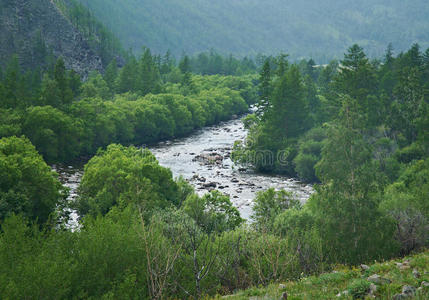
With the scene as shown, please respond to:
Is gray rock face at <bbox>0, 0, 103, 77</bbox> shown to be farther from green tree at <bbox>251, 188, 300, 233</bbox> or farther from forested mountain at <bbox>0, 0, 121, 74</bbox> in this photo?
green tree at <bbox>251, 188, 300, 233</bbox>

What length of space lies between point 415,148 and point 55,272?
6619cm

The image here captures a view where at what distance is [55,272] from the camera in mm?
25312

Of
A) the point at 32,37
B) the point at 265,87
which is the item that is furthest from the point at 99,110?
the point at 32,37

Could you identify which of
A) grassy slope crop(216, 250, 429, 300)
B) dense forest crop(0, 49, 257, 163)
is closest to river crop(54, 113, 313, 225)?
dense forest crop(0, 49, 257, 163)

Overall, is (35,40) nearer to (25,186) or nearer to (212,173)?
(212,173)

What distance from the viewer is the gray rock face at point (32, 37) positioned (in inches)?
6885

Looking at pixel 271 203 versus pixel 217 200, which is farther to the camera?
pixel 271 203

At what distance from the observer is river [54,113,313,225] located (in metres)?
72.8

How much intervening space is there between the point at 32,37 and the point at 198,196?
161461mm

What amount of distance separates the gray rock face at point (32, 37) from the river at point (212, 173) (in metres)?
94.7

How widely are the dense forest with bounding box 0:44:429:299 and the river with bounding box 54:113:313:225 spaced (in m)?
4.87

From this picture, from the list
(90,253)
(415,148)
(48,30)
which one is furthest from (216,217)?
(48,30)

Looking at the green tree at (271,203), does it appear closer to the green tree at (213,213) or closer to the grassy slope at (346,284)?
the green tree at (213,213)

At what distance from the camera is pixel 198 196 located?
55.7 m
